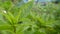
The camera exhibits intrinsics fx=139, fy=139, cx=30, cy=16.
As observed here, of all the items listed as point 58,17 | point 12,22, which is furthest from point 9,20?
point 58,17

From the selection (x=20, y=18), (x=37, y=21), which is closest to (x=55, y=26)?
(x=37, y=21)

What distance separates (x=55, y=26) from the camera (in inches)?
21.1

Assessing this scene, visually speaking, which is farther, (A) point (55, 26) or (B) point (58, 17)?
(B) point (58, 17)

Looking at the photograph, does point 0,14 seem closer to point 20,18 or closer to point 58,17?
point 20,18

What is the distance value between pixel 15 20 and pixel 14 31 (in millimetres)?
34

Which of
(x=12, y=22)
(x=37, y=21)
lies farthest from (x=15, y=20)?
(x=37, y=21)

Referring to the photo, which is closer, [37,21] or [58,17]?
[37,21]

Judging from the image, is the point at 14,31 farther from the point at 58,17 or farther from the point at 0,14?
the point at 58,17

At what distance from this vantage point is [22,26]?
383mm

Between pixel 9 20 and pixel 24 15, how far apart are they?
46 millimetres

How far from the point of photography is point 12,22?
0.39m

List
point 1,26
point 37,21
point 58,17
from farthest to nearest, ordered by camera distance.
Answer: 1. point 58,17
2. point 37,21
3. point 1,26

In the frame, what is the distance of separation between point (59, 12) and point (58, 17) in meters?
0.07

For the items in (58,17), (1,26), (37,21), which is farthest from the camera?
(58,17)
